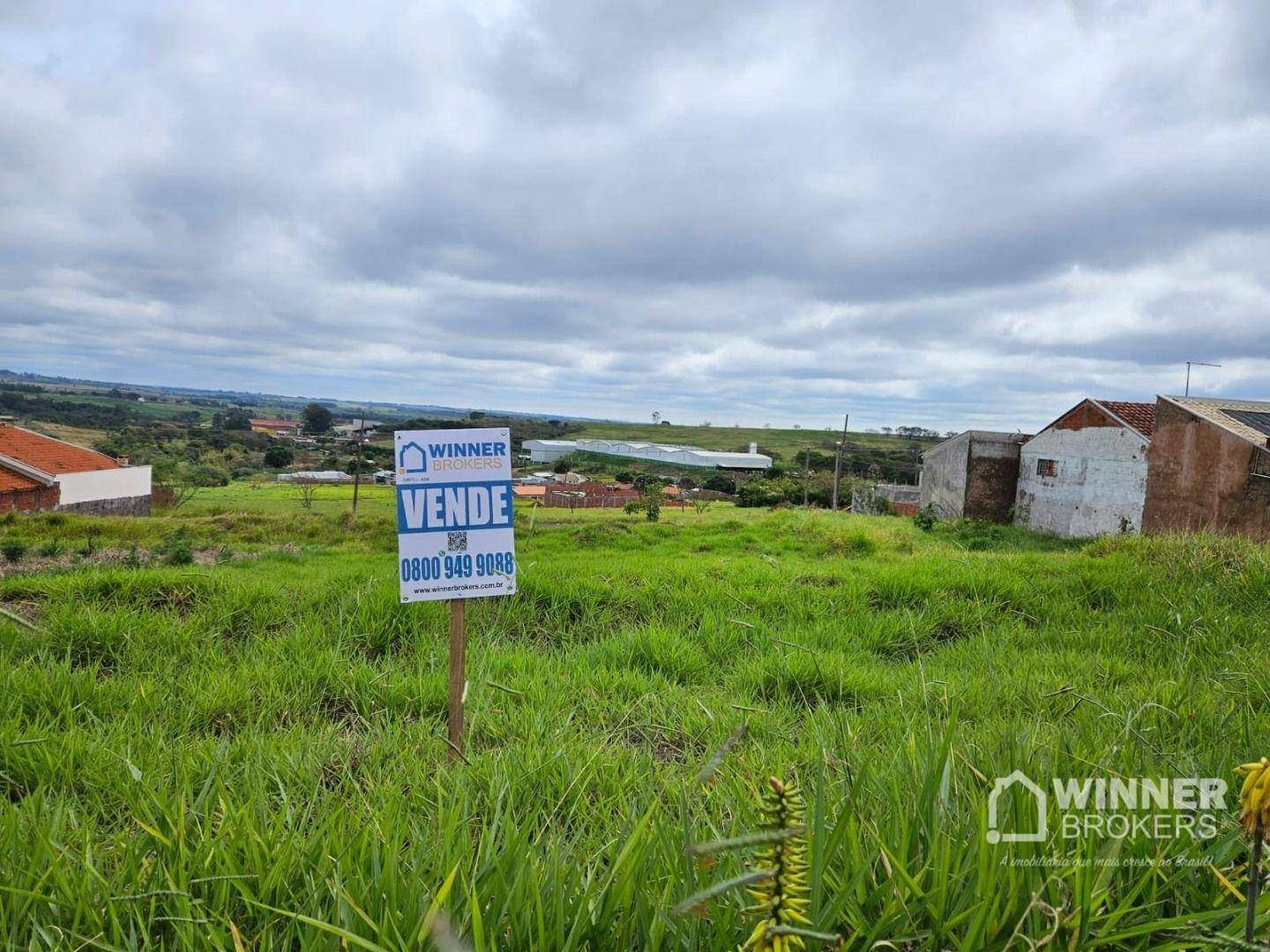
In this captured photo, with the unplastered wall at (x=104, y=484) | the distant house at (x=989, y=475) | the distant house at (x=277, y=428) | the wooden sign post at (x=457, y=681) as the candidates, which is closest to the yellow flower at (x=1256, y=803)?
the wooden sign post at (x=457, y=681)

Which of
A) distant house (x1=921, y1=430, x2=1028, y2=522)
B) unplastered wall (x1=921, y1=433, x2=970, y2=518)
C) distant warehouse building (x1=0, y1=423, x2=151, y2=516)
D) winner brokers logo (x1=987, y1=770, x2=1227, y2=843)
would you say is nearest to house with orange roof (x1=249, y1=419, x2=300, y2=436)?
distant warehouse building (x1=0, y1=423, x2=151, y2=516)

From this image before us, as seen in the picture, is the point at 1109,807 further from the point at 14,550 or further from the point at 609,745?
the point at 14,550

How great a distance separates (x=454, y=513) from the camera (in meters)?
3.19

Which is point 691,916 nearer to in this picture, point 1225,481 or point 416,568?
point 416,568

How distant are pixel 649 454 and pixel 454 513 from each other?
80216 mm

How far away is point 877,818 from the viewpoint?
159cm

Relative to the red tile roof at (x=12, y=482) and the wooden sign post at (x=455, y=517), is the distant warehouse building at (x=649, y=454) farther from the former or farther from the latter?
A: the wooden sign post at (x=455, y=517)

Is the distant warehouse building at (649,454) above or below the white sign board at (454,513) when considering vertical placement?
below

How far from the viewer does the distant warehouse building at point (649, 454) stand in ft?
225

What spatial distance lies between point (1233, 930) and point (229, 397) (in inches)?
5137

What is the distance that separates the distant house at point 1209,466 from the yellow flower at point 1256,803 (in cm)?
1958

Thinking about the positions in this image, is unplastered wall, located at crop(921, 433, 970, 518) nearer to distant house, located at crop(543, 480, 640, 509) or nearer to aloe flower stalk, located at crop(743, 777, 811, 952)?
distant house, located at crop(543, 480, 640, 509)

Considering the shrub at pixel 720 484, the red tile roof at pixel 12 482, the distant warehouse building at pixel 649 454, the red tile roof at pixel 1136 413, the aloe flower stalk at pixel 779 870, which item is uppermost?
the red tile roof at pixel 1136 413

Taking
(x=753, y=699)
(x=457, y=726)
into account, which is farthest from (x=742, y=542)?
(x=457, y=726)
